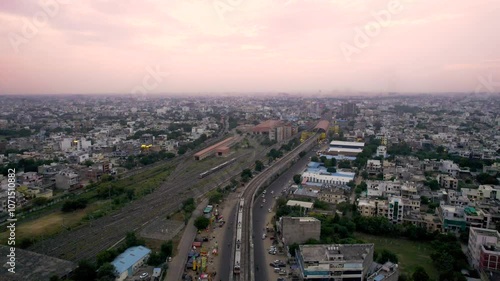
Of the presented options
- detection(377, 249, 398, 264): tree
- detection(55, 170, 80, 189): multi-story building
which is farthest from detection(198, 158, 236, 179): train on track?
detection(377, 249, 398, 264): tree

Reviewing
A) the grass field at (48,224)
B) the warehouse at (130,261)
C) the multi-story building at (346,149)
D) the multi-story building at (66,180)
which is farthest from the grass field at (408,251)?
the multi-story building at (66,180)

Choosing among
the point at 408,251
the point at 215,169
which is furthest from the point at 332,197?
the point at 215,169

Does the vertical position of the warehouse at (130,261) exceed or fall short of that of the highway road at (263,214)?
it exceeds it

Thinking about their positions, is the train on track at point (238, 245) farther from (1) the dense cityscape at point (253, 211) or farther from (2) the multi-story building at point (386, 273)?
(2) the multi-story building at point (386, 273)

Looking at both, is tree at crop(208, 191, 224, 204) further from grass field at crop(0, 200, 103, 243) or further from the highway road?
grass field at crop(0, 200, 103, 243)

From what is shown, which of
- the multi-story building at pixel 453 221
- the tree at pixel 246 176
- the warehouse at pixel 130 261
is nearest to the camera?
the warehouse at pixel 130 261

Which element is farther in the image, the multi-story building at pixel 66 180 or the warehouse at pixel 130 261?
the multi-story building at pixel 66 180
